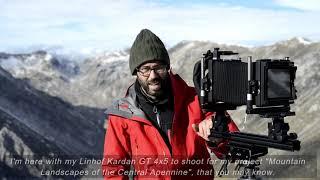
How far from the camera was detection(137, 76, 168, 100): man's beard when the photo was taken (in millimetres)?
5543

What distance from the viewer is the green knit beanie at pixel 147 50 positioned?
559cm

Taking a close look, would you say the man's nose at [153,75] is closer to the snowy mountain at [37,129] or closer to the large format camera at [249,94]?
the large format camera at [249,94]

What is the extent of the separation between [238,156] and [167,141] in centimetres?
79

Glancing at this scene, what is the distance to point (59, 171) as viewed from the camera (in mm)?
70562

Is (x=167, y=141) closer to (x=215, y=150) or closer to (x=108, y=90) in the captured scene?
(x=215, y=150)

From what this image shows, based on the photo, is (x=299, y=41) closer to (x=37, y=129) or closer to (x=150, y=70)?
(x=37, y=129)

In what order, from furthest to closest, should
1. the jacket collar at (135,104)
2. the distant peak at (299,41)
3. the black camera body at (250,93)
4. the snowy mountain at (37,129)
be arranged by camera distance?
1. the distant peak at (299,41)
2. the snowy mountain at (37,129)
3. the jacket collar at (135,104)
4. the black camera body at (250,93)

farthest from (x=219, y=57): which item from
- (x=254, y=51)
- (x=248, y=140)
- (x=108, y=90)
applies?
(x=108, y=90)

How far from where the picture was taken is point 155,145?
5609 mm

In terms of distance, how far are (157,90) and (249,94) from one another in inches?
41.3

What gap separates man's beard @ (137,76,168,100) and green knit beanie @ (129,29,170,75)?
19 cm

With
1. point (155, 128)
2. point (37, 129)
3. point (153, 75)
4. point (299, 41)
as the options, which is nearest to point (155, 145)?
point (155, 128)

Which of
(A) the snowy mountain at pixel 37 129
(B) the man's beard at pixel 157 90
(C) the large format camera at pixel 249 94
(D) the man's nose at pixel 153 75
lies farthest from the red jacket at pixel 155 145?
(A) the snowy mountain at pixel 37 129

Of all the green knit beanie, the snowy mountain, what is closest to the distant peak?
the snowy mountain
